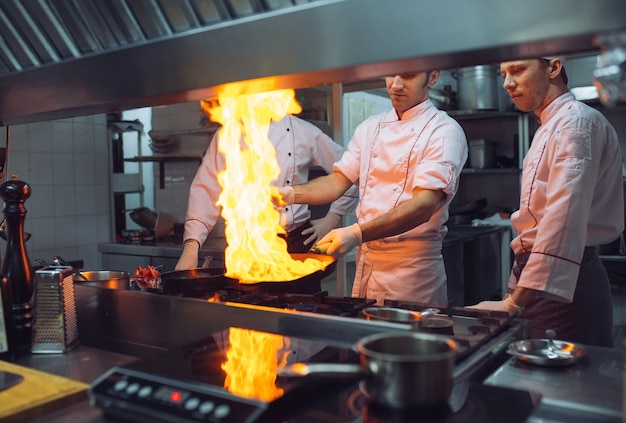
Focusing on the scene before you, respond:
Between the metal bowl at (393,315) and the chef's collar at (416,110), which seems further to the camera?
the chef's collar at (416,110)

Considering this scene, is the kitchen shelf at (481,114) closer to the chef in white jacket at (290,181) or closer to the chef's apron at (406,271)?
the chef in white jacket at (290,181)

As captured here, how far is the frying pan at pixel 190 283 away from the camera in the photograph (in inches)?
65.1

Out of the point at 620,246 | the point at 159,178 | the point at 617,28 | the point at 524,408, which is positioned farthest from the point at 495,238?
the point at 617,28

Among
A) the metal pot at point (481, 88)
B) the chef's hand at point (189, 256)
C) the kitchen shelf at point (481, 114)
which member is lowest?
the chef's hand at point (189, 256)

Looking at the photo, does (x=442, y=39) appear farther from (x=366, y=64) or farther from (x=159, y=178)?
(x=159, y=178)

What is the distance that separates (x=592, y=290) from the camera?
217 centimetres

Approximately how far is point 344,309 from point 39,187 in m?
3.60

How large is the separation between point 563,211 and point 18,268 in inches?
67.3

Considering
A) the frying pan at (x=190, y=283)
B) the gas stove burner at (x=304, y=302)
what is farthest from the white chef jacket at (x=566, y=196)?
the frying pan at (x=190, y=283)

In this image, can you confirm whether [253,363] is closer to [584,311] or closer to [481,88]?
[584,311]

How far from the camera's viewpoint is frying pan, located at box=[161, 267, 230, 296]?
1654 mm

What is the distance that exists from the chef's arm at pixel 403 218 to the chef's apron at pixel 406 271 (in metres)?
0.20

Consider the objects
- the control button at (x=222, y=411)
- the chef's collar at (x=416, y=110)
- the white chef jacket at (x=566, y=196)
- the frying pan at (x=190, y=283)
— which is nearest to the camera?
the control button at (x=222, y=411)

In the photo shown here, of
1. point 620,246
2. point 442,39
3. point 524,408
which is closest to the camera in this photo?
point 442,39
